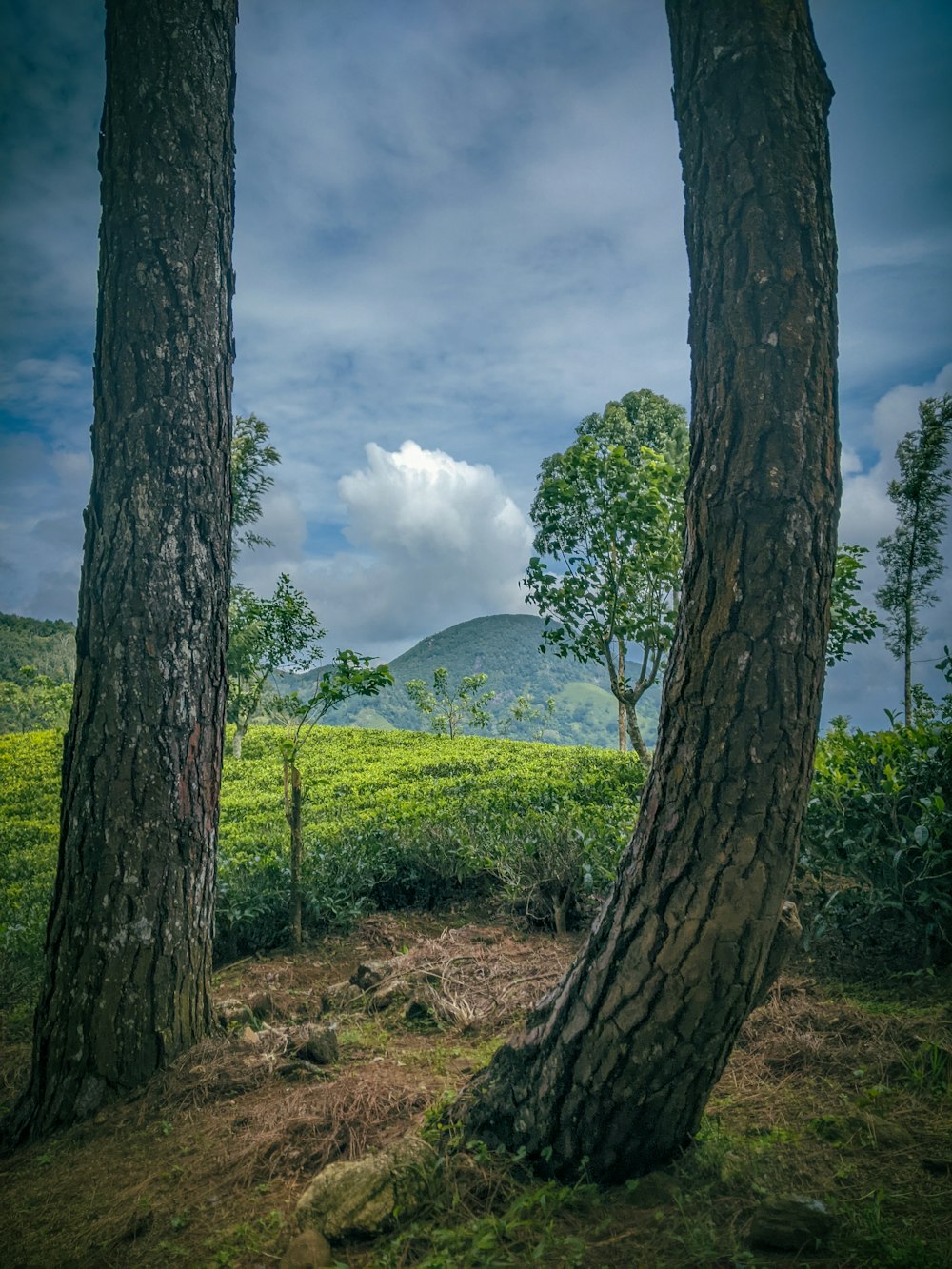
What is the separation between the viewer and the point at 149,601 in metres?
2.90

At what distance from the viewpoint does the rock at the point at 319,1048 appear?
9.41 ft

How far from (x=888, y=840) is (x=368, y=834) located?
394cm

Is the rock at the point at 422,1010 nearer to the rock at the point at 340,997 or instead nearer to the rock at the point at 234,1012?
the rock at the point at 340,997

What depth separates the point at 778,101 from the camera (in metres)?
1.95

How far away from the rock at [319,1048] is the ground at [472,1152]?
30 millimetres

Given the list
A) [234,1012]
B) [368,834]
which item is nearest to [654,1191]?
[234,1012]

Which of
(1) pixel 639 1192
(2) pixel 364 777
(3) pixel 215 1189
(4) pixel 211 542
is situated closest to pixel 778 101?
(4) pixel 211 542

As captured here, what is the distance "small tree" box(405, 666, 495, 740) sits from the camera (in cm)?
2267

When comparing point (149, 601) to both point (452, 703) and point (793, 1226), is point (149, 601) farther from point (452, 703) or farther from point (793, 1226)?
point (452, 703)

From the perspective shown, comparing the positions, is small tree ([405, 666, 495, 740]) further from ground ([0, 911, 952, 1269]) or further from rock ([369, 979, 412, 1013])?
ground ([0, 911, 952, 1269])

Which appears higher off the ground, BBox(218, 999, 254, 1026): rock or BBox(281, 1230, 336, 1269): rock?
BBox(281, 1230, 336, 1269): rock

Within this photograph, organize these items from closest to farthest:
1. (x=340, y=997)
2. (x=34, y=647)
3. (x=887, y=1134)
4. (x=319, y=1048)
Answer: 1. (x=887, y=1134)
2. (x=319, y=1048)
3. (x=340, y=997)
4. (x=34, y=647)

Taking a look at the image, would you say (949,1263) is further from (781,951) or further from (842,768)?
(842,768)

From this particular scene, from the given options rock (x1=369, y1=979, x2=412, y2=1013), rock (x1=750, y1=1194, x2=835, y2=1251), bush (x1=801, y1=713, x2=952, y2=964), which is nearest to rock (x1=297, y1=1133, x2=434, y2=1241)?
rock (x1=750, y1=1194, x2=835, y2=1251)
